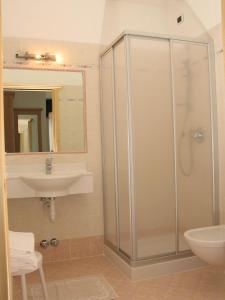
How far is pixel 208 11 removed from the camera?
2809 mm

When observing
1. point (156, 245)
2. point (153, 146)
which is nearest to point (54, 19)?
point (153, 146)

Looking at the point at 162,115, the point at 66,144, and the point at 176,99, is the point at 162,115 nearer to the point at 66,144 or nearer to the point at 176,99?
the point at 176,99

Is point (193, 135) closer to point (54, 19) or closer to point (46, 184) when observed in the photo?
point (46, 184)

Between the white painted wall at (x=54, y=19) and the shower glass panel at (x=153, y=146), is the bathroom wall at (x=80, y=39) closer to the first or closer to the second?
the white painted wall at (x=54, y=19)

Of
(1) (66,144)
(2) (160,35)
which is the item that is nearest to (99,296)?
(1) (66,144)

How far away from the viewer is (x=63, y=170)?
299cm

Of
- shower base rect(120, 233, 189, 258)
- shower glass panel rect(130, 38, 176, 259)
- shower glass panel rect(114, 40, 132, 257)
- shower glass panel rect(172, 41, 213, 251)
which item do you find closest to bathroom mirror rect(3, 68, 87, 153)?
shower glass panel rect(114, 40, 132, 257)

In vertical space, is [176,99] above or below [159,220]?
above

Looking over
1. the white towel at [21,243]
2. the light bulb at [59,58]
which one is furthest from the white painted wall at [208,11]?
the white towel at [21,243]

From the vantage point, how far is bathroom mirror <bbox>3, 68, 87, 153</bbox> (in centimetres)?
284

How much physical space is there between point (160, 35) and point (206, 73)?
1.86ft

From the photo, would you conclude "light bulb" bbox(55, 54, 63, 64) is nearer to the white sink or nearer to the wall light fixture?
the wall light fixture

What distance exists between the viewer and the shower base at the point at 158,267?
8.21 ft

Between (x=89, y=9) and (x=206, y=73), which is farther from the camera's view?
(x=89, y=9)
